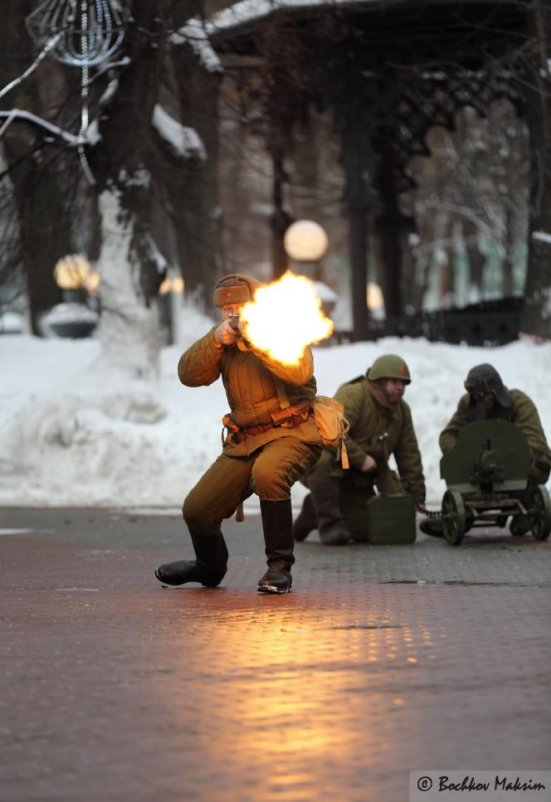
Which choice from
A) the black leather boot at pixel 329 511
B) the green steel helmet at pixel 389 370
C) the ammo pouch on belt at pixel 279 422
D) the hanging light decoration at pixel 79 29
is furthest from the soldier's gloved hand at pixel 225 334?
the hanging light decoration at pixel 79 29

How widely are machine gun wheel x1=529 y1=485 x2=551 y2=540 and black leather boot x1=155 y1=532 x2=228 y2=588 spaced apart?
3620mm

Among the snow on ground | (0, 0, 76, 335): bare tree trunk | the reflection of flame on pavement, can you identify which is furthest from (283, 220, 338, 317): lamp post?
the reflection of flame on pavement

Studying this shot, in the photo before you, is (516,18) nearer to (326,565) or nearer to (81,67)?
(81,67)

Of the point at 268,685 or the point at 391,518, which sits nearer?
the point at 268,685

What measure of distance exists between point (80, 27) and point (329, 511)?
719 cm

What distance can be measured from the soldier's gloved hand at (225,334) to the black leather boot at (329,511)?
4.13m

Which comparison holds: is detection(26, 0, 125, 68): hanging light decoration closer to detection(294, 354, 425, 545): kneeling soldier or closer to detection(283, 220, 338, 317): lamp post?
detection(294, 354, 425, 545): kneeling soldier

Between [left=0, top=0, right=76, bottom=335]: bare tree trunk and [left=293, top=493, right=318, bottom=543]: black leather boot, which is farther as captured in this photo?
[left=0, top=0, right=76, bottom=335]: bare tree trunk

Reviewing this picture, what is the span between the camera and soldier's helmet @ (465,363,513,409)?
1295 cm

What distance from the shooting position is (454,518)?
12695mm

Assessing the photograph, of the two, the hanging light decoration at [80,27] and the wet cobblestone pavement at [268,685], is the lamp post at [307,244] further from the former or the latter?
the wet cobblestone pavement at [268,685]

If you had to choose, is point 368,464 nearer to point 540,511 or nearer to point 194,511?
point 540,511

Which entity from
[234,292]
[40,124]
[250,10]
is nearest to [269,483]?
[234,292]

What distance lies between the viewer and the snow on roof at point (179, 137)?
20375 mm
